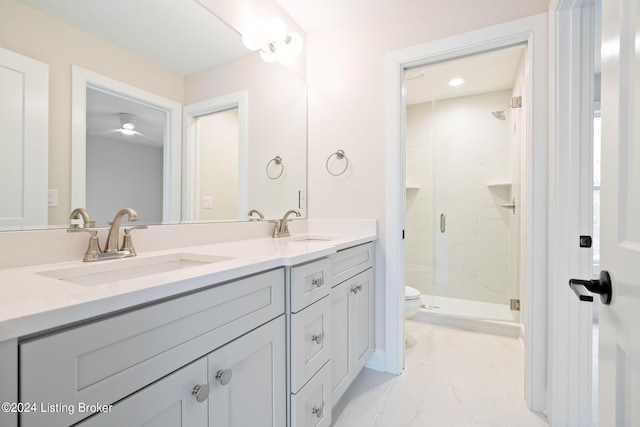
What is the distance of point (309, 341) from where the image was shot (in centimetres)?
114

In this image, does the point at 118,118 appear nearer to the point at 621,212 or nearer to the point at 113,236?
the point at 113,236

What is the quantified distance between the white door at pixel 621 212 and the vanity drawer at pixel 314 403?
2.73ft

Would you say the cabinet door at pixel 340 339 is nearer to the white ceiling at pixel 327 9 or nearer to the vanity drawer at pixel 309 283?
the vanity drawer at pixel 309 283

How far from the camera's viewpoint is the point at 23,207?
2.93 feet

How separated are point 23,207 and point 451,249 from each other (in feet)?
10.7

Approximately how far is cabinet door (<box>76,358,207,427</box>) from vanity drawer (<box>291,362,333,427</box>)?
16.2 inches

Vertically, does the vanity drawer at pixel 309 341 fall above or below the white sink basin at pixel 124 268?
below

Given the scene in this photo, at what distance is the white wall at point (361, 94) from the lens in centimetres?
176

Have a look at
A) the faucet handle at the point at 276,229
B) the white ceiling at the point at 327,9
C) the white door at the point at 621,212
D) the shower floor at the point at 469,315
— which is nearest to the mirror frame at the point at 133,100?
the faucet handle at the point at 276,229

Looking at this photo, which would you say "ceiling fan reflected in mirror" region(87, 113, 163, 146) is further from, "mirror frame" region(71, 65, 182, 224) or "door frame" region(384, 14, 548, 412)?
"door frame" region(384, 14, 548, 412)

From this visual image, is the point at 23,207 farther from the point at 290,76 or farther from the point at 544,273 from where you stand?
the point at 544,273

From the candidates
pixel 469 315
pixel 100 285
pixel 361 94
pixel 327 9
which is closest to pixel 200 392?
pixel 100 285

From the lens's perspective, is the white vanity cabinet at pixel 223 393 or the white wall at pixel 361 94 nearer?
the white vanity cabinet at pixel 223 393

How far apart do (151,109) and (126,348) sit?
102 cm
